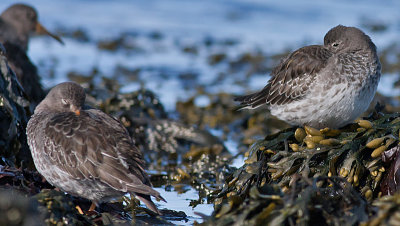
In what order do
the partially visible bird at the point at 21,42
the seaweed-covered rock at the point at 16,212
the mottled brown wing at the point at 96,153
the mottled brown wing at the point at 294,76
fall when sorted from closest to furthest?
the seaweed-covered rock at the point at 16,212
the mottled brown wing at the point at 96,153
the mottled brown wing at the point at 294,76
the partially visible bird at the point at 21,42

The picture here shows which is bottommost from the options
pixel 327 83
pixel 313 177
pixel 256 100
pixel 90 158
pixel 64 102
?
pixel 90 158

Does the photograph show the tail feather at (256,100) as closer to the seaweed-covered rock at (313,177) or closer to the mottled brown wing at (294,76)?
the mottled brown wing at (294,76)

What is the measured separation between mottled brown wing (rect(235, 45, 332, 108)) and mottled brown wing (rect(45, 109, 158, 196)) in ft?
4.99

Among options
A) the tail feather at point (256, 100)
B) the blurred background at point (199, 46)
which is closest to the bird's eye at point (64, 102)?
the blurred background at point (199, 46)

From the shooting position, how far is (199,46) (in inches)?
485

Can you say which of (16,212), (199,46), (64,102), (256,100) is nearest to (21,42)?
(64,102)

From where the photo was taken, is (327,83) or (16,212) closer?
(16,212)

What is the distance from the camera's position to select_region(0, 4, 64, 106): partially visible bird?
6.78m

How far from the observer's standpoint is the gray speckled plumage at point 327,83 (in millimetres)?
4762

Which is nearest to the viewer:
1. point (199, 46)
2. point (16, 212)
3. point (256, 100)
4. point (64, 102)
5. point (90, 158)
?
point (16, 212)

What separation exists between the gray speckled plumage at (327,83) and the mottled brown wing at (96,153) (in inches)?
59.6

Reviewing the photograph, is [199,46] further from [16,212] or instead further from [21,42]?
[16,212]

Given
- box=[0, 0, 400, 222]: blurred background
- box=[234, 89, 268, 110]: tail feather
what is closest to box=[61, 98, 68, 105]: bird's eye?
box=[0, 0, 400, 222]: blurred background

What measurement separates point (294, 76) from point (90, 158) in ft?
6.44
